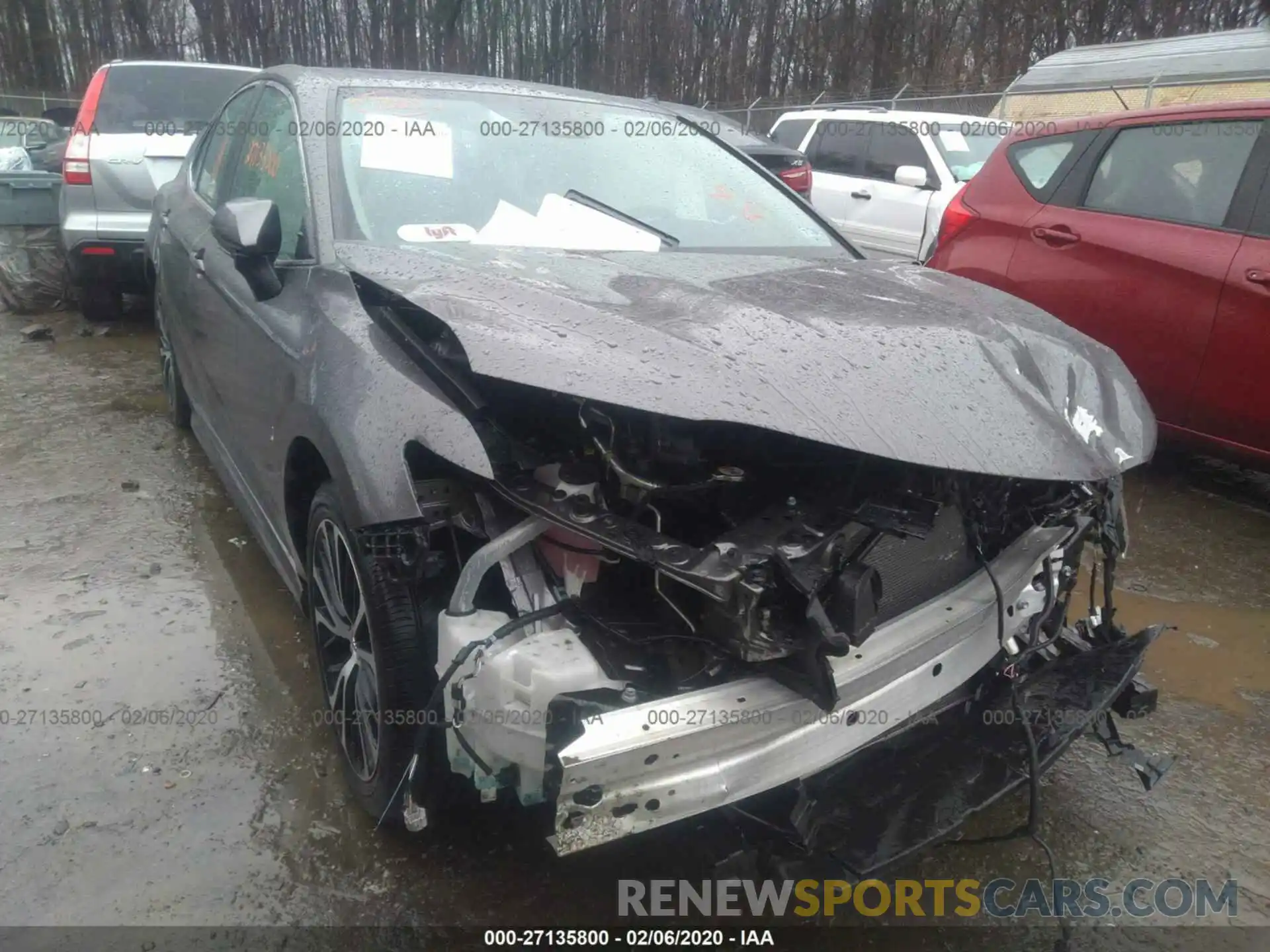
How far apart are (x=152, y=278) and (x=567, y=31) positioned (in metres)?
27.2

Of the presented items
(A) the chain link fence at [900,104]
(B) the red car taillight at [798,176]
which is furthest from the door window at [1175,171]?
(A) the chain link fence at [900,104]

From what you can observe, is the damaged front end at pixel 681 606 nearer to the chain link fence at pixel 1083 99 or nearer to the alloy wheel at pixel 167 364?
the alloy wheel at pixel 167 364

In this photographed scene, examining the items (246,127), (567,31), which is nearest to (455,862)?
(246,127)

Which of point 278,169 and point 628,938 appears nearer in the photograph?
point 628,938

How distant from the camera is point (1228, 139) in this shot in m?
4.12

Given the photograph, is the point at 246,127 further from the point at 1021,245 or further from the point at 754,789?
the point at 1021,245

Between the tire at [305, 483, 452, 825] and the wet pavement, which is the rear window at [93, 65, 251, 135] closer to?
the wet pavement

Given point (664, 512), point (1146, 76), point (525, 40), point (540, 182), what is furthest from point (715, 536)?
point (525, 40)

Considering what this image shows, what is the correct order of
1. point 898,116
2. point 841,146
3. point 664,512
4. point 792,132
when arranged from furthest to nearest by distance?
point 792,132, point 841,146, point 898,116, point 664,512

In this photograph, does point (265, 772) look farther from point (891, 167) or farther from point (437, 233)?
point (891, 167)

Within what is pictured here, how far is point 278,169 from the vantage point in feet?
9.32

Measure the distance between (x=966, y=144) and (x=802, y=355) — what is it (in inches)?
301

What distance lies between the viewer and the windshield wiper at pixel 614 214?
2.80 m

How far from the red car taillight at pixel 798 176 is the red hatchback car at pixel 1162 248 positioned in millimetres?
2700
